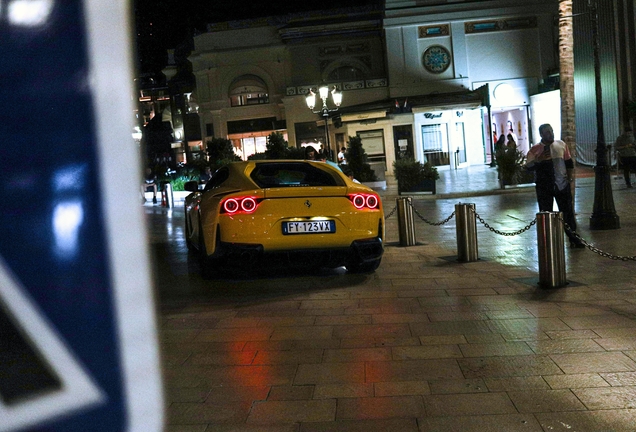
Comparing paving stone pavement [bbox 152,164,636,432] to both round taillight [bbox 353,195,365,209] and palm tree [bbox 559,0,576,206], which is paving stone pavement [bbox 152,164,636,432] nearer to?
round taillight [bbox 353,195,365,209]

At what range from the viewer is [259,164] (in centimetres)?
901

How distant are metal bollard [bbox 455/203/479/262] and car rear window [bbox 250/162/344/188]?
6.05 ft

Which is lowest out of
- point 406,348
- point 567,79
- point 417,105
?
point 406,348

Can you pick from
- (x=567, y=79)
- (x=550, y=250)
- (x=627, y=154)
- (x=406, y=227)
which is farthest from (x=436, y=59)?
(x=550, y=250)

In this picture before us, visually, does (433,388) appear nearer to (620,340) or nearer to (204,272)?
(620,340)

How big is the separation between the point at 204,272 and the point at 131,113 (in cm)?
680

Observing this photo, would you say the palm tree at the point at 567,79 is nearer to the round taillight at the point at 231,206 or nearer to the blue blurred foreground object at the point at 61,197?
the round taillight at the point at 231,206

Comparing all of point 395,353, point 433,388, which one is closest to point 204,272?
point 395,353

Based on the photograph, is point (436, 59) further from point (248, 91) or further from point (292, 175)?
point (292, 175)

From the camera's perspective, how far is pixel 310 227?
314 inches

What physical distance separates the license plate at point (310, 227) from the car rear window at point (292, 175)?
68 cm

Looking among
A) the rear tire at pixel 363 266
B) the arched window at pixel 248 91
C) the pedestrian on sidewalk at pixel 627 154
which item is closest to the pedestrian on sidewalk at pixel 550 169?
the rear tire at pixel 363 266

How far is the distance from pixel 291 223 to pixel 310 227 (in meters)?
0.22

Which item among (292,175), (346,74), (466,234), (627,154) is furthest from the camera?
(346,74)
